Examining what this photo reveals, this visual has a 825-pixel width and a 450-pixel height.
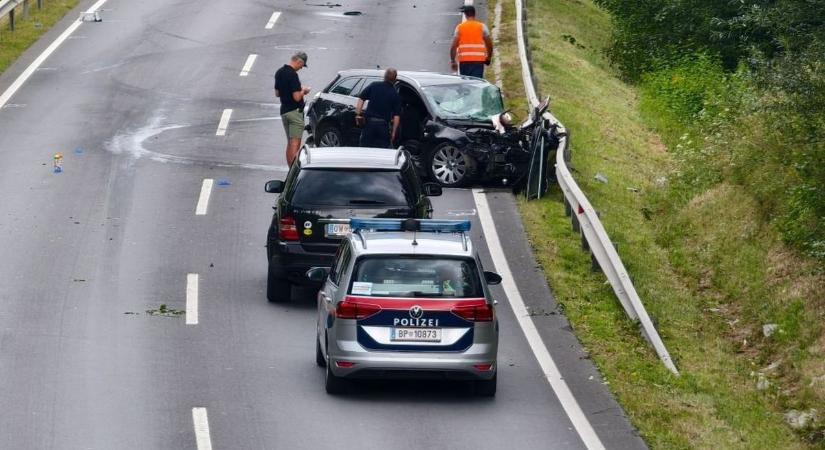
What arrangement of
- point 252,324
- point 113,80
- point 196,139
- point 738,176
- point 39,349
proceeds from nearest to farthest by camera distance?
point 39,349 < point 252,324 < point 738,176 < point 196,139 < point 113,80

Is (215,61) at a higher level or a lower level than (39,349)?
lower

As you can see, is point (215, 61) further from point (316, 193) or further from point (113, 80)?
point (316, 193)

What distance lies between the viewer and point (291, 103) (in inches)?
946

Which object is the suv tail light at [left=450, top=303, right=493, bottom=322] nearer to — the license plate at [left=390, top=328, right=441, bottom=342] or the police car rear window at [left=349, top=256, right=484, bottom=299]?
the police car rear window at [left=349, top=256, right=484, bottom=299]

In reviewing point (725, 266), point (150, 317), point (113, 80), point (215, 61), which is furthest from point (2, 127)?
point (725, 266)

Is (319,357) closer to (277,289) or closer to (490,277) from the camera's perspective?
(490,277)

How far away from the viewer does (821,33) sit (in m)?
25.1

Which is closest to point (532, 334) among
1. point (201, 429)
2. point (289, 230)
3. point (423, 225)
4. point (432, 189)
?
point (423, 225)

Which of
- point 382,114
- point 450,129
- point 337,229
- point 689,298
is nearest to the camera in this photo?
point 337,229

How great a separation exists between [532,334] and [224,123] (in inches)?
506

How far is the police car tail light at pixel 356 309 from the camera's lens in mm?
13758

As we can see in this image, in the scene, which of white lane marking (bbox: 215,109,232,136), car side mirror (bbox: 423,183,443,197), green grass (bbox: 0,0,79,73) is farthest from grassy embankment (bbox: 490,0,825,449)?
green grass (bbox: 0,0,79,73)

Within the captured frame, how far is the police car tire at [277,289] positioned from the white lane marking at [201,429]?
390 centimetres

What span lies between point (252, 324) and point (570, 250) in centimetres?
528
